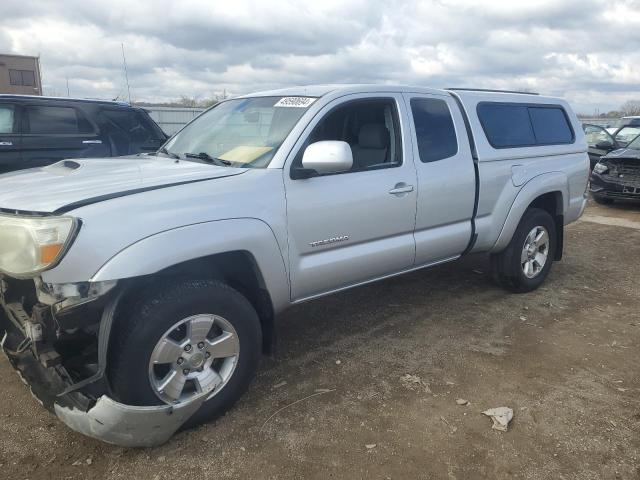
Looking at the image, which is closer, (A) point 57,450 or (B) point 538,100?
(A) point 57,450

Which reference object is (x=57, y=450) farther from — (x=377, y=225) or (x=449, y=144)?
(x=449, y=144)

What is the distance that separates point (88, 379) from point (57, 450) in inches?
24.9

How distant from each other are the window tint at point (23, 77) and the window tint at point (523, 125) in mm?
43744

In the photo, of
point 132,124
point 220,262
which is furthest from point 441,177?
point 132,124

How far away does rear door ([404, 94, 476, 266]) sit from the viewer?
12.5ft

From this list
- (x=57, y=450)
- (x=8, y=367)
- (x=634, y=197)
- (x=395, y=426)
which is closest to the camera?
(x=57, y=450)

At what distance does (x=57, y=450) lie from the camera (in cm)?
267

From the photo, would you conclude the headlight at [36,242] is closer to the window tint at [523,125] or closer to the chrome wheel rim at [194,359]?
the chrome wheel rim at [194,359]

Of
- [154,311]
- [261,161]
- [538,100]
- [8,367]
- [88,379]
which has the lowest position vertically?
[8,367]

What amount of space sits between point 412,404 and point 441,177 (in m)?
1.71

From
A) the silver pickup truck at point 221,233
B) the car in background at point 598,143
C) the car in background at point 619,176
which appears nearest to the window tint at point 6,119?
the silver pickup truck at point 221,233

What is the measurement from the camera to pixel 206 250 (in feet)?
8.61

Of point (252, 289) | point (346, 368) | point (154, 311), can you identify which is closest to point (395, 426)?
point (346, 368)

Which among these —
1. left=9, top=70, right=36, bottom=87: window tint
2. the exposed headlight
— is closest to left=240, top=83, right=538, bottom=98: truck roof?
the exposed headlight
